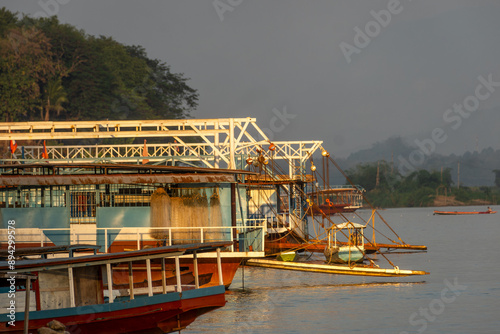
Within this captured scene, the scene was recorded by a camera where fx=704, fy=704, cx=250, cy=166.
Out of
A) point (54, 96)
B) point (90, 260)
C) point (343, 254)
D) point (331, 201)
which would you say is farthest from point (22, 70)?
point (90, 260)

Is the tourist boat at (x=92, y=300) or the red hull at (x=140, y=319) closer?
the tourist boat at (x=92, y=300)

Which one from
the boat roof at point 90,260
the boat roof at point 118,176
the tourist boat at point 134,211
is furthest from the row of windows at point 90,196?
the boat roof at point 90,260

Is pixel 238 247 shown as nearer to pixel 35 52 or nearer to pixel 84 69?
pixel 35 52

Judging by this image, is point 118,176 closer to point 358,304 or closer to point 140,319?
point 140,319

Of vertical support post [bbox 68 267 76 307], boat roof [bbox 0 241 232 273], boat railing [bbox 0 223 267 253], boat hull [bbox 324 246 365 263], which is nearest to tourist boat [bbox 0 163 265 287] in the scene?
boat railing [bbox 0 223 267 253]

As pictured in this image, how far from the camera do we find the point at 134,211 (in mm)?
29219

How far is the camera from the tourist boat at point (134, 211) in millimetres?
28062

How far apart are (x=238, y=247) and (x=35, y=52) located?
6616cm

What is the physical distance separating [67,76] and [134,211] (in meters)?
69.4

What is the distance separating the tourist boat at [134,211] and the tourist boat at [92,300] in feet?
21.8

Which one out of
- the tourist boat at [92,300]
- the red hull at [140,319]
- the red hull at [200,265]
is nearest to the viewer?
the tourist boat at [92,300]

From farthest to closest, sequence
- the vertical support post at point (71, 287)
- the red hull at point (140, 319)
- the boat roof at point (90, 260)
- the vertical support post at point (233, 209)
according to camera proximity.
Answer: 1. the vertical support post at point (233, 209)
2. the red hull at point (140, 319)
3. the vertical support post at point (71, 287)
4. the boat roof at point (90, 260)

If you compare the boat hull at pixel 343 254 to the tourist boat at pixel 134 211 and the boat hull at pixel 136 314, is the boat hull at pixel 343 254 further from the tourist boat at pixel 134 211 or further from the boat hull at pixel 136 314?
the boat hull at pixel 136 314

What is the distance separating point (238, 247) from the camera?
96.8 ft
